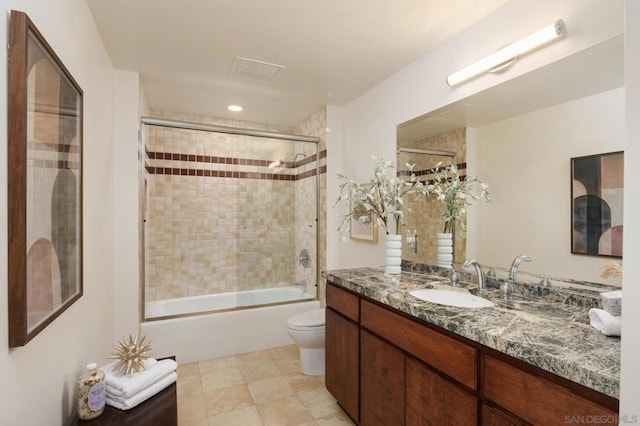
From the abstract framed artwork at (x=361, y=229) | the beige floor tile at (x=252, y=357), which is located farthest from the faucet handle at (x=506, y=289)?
the beige floor tile at (x=252, y=357)

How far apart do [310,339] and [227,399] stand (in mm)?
704

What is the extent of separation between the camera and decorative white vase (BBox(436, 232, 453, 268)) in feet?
6.89

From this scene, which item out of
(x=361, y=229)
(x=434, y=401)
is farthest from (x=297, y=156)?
(x=434, y=401)

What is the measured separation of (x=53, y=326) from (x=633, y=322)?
1.84 m

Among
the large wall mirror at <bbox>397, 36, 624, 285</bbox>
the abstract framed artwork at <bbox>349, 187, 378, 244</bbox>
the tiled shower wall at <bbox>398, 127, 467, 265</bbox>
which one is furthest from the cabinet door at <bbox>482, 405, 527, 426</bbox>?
the abstract framed artwork at <bbox>349, 187, 378, 244</bbox>

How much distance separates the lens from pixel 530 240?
5.41 ft

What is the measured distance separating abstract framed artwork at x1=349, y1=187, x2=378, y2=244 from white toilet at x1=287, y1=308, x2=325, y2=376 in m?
0.80

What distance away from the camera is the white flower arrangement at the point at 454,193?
1952mm

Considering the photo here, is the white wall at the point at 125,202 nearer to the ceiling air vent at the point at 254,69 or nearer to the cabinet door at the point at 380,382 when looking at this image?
the ceiling air vent at the point at 254,69

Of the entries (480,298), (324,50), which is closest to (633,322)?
(480,298)

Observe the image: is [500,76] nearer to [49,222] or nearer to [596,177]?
[596,177]

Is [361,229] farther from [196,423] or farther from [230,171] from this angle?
[196,423]

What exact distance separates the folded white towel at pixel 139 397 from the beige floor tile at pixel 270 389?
826mm

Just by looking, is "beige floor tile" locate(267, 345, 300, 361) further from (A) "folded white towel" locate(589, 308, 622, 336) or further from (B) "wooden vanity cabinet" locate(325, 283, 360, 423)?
(A) "folded white towel" locate(589, 308, 622, 336)
